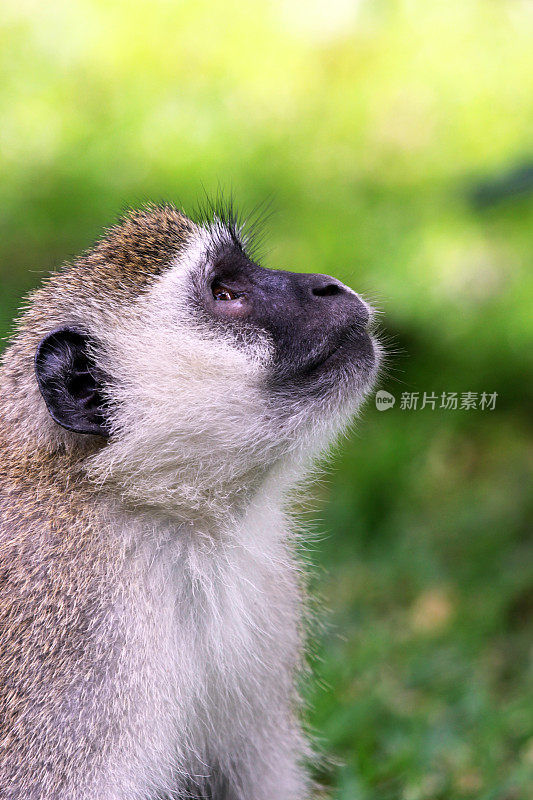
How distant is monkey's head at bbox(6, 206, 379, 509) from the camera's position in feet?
9.86

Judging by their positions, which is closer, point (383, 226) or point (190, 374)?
point (190, 374)

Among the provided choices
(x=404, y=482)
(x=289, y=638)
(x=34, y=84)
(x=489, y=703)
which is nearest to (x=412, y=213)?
(x=404, y=482)

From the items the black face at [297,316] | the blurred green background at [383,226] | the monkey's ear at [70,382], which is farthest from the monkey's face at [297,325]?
the blurred green background at [383,226]

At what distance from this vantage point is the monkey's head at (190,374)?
3.01m

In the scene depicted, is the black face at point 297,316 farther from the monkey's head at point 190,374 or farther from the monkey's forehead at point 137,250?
the monkey's forehead at point 137,250

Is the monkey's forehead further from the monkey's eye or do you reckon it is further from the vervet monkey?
the monkey's eye

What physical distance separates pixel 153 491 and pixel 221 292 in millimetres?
691

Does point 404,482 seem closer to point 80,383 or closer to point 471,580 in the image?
point 471,580

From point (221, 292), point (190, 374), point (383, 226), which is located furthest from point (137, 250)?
point (383, 226)

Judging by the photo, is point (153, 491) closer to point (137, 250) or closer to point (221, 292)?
point (221, 292)

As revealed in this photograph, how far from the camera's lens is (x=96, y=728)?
2789 mm

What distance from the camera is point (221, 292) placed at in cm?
323

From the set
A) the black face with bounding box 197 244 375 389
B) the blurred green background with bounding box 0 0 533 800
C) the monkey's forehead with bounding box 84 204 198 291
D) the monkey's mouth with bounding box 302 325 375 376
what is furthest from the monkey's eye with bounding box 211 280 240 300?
the blurred green background with bounding box 0 0 533 800

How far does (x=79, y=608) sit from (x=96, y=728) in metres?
0.33
